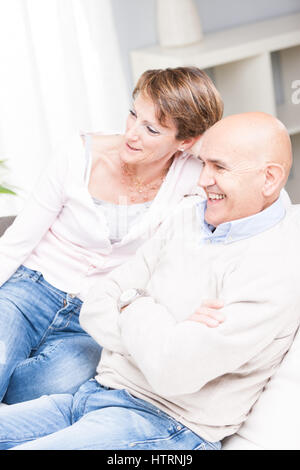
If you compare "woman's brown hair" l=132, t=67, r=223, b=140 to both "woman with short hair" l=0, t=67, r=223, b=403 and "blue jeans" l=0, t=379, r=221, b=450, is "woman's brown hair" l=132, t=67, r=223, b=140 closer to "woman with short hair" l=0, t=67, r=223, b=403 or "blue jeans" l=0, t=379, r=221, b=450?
"woman with short hair" l=0, t=67, r=223, b=403

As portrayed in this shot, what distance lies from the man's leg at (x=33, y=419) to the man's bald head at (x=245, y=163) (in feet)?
1.81

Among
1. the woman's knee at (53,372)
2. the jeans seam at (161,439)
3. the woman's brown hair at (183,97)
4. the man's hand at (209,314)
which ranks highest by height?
the woman's brown hair at (183,97)

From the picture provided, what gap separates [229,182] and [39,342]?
780 mm

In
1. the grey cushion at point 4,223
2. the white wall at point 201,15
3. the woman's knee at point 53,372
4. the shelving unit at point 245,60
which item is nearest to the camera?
the woman's knee at point 53,372

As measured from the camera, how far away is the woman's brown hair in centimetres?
185

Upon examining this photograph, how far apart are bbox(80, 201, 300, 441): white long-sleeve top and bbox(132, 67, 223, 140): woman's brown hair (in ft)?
1.23

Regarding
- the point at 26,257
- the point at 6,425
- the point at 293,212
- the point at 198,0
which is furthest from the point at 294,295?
the point at 198,0

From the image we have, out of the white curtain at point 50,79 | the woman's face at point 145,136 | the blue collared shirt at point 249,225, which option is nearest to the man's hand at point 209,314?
the blue collared shirt at point 249,225

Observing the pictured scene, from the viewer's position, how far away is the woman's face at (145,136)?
1878 millimetres

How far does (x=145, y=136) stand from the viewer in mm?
1889

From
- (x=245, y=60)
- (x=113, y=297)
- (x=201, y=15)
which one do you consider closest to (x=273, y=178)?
(x=113, y=297)

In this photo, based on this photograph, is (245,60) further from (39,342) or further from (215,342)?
(215,342)

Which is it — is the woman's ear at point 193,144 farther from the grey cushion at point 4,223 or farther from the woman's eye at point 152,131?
the grey cushion at point 4,223

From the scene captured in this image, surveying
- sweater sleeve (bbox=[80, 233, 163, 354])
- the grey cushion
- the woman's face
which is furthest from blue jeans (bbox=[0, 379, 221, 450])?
the grey cushion
